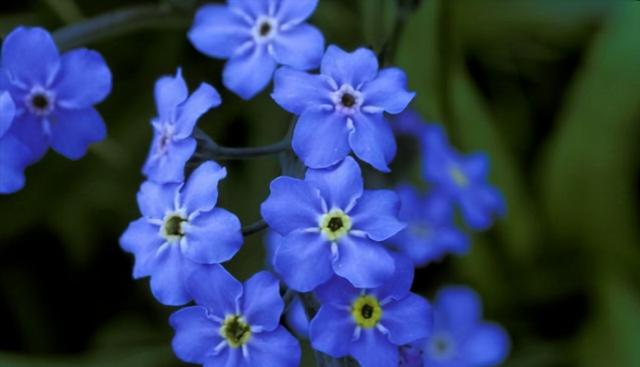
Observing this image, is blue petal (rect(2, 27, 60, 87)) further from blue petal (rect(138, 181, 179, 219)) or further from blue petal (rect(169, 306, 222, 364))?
blue petal (rect(169, 306, 222, 364))

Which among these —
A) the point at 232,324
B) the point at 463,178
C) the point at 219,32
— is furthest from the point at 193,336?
the point at 463,178

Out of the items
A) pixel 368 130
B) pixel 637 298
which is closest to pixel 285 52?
pixel 368 130

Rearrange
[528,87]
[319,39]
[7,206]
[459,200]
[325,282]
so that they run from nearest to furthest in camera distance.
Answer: [325,282]
[319,39]
[459,200]
[7,206]
[528,87]

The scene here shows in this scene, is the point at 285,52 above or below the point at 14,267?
above

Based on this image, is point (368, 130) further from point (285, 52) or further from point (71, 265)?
point (71, 265)

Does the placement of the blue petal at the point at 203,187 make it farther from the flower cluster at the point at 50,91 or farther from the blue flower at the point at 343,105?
the flower cluster at the point at 50,91

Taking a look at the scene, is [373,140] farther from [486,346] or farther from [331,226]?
[486,346]
